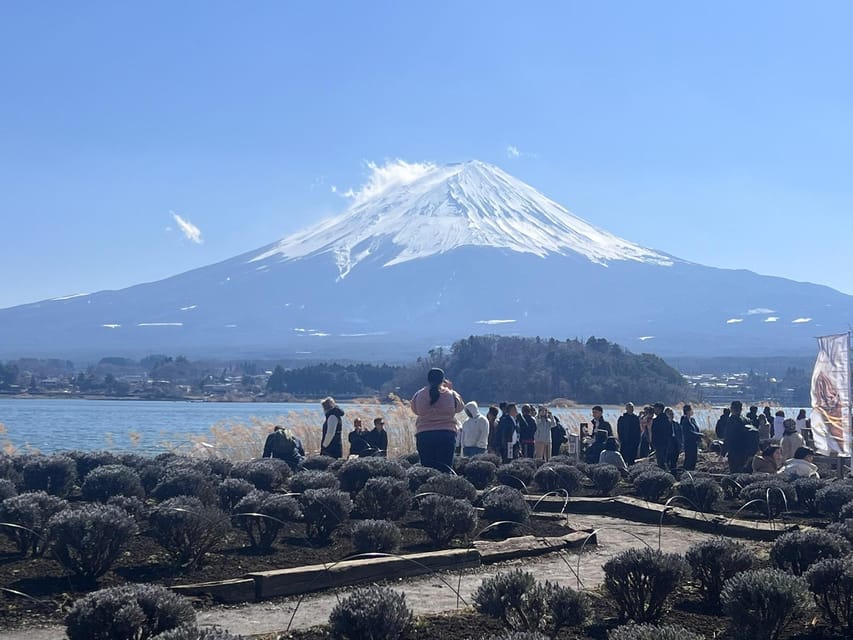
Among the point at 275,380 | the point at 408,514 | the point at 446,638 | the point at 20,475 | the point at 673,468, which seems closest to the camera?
the point at 446,638

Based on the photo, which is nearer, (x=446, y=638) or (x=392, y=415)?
(x=446, y=638)

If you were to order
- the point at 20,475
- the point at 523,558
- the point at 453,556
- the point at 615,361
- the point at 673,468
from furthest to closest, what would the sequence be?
the point at 615,361
the point at 673,468
the point at 20,475
the point at 523,558
the point at 453,556

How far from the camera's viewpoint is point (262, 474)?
11.8m

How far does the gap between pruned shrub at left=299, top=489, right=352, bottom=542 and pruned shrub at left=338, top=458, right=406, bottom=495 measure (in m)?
2.62

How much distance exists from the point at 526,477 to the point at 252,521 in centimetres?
517

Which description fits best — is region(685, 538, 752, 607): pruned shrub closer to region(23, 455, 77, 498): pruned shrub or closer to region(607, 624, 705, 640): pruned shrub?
region(607, 624, 705, 640): pruned shrub

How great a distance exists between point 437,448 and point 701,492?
273 cm

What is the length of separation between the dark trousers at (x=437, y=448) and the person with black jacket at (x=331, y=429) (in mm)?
2623

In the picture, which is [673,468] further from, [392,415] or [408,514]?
[408,514]

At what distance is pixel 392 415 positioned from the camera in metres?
19.7

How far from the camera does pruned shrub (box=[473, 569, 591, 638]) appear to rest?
19.5ft

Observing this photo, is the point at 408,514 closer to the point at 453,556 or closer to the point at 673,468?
the point at 453,556

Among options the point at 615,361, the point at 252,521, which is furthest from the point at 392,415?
the point at 615,361

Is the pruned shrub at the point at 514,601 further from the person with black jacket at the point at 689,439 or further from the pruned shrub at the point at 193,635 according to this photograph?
the person with black jacket at the point at 689,439
